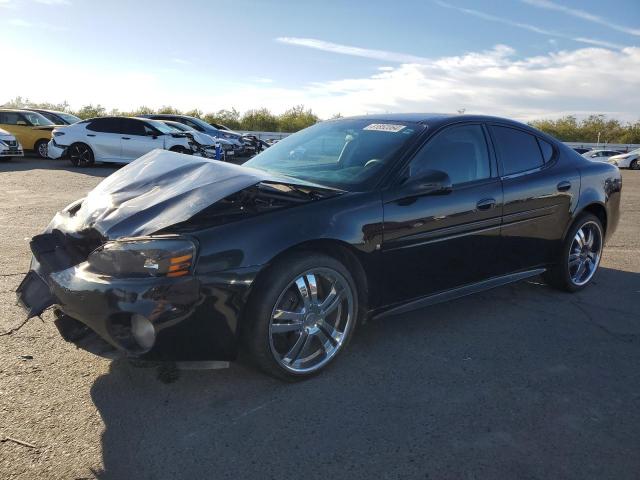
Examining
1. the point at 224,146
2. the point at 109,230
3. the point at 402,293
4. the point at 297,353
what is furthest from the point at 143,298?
the point at 224,146

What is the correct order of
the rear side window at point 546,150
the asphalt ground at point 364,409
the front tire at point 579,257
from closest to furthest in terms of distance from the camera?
the asphalt ground at point 364,409
the rear side window at point 546,150
the front tire at point 579,257

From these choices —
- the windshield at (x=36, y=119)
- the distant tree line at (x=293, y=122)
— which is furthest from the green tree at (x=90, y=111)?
the windshield at (x=36, y=119)

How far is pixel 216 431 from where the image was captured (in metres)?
2.54

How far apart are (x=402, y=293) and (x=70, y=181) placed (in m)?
10.3

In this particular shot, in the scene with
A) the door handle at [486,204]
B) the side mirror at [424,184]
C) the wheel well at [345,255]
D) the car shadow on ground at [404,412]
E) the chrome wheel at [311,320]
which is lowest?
the car shadow on ground at [404,412]

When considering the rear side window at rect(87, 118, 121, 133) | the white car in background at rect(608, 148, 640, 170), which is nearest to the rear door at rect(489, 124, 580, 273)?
the rear side window at rect(87, 118, 121, 133)

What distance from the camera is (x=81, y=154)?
49.7 ft

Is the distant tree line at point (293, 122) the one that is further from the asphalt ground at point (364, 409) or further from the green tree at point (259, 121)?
the asphalt ground at point (364, 409)

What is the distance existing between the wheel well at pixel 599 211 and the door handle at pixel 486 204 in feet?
4.47

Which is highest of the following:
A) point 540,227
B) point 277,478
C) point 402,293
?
point 540,227

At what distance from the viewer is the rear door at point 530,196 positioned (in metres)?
4.08

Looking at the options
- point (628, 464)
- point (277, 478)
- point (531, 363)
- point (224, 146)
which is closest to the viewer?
point (277, 478)

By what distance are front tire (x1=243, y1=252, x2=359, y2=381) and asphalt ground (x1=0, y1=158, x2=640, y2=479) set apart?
144 mm

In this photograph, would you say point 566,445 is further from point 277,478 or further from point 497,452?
point 277,478
